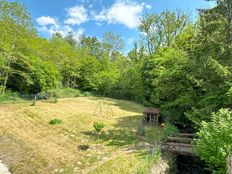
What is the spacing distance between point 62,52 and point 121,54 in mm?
18760

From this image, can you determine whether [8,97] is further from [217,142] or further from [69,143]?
[217,142]

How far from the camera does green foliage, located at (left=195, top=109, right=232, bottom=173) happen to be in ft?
27.1

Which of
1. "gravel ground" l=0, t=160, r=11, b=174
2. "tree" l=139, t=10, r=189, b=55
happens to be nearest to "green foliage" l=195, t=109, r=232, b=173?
"gravel ground" l=0, t=160, r=11, b=174

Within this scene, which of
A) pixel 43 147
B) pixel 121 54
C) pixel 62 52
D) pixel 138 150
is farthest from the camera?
pixel 121 54

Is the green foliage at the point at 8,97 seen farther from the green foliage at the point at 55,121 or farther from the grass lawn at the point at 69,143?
the green foliage at the point at 55,121

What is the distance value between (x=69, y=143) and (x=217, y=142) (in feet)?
31.7

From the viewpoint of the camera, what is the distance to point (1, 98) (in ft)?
90.2

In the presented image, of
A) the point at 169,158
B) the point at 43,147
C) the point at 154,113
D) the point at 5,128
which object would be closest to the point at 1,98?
the point at 5,128

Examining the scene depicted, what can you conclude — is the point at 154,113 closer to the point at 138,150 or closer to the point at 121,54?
the point at 138,150

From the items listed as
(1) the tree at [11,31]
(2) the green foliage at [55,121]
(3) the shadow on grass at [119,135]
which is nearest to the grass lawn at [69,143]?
(3) the shadow on grass at [119,135]

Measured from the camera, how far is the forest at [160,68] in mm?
12415

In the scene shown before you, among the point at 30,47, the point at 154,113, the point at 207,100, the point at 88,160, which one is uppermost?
the point at 30,47

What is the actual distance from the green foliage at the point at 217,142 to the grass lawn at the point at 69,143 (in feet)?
9.37

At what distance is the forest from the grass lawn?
3243 millimetres
